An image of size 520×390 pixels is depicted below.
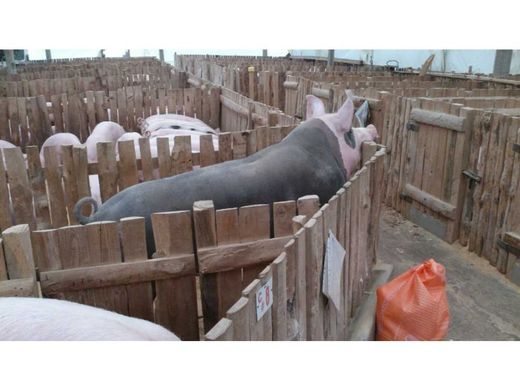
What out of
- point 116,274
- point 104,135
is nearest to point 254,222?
point 116,274

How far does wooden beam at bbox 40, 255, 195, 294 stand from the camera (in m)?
2.33

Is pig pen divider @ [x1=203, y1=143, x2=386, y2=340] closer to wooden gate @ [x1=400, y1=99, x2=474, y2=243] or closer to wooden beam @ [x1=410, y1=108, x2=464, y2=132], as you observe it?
wooden beam @ [x1=410, y1=108, x2=464, y2=132]

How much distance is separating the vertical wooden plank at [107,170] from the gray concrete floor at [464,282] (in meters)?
3.26

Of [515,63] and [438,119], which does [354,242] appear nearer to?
[438,119]

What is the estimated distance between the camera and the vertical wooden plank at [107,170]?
4078 millimetres

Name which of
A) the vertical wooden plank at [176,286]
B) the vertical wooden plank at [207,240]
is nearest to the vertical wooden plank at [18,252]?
the vertical wooden plank at [176,286]

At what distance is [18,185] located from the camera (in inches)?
157

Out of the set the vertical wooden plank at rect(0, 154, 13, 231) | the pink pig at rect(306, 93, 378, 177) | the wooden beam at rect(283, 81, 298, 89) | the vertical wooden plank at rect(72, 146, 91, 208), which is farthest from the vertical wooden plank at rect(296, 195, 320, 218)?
the wooden beam at rect(283, 81, 298, 89)

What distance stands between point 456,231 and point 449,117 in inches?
60.3

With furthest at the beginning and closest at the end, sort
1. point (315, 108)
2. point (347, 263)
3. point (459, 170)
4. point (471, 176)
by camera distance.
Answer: point (459, 170), point (471, 176), point (315, 108), point (347, 263)

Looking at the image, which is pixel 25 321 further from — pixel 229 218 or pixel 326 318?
pixel 326 318

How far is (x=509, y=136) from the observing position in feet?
17.0

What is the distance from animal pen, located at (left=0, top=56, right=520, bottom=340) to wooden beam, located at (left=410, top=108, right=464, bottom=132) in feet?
0.08

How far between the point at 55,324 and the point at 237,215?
3.88ft
